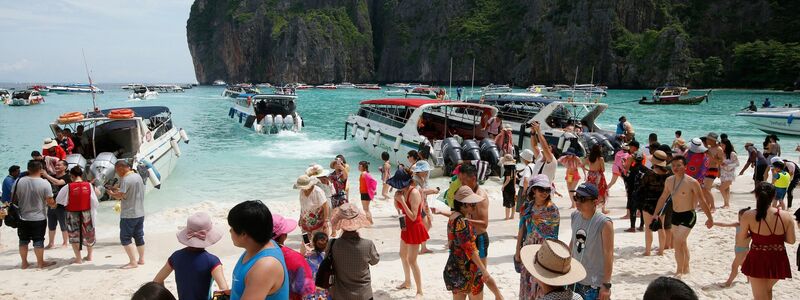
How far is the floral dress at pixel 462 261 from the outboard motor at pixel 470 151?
9.45m

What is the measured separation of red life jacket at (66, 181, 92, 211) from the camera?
695 cm

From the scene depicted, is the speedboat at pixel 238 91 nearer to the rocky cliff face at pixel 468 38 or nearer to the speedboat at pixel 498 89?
the speedboat at pixel 498 89

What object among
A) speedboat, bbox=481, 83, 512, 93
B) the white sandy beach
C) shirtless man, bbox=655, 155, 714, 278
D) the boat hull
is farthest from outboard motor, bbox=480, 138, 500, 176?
speedboat, bbox=481, 83, 512, 93

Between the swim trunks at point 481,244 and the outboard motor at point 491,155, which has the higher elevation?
the swim trunks at point 481,244

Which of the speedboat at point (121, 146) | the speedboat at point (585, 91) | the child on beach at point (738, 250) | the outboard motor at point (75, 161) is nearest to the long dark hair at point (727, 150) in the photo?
the child on beach at point (738, 250)

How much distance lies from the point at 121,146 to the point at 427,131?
9.96m

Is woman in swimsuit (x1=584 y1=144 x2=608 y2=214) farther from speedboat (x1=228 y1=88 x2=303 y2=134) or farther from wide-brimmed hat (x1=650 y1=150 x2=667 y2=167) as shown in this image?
speedboat (x1=228 y1=88 x2=303 y2=134)

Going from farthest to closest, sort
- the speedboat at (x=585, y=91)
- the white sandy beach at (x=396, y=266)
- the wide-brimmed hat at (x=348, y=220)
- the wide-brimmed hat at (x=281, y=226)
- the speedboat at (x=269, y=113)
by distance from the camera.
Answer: the speedboat at (x=585, y=91), the speedboat at (x=269, y=113), the white sandy beach at (x=396, y=266), the wide-brimmed hat at (x=348, y=220), the wide-brimmed hat at (x=281, y=226)

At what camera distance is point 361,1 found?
530ft

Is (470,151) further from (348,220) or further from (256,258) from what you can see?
(256,258)

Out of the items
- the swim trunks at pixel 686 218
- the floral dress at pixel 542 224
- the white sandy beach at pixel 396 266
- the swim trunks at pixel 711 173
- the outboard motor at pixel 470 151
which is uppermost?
the floral dress at pixel 542 224

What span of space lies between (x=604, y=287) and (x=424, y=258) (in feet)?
11.3

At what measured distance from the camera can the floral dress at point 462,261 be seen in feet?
14.1

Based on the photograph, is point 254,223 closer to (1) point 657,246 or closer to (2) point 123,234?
(2) point 123,234
